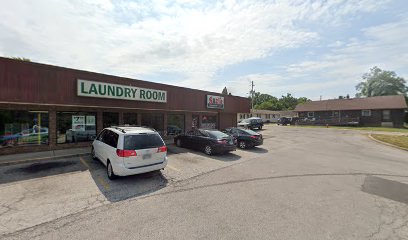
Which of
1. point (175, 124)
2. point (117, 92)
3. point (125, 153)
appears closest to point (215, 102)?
point (175, 124)

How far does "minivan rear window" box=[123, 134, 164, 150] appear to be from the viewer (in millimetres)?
6680

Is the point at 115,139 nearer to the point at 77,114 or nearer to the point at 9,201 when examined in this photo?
the point at 9,201

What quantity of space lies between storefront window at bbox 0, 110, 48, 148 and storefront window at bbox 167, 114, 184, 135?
329 inches

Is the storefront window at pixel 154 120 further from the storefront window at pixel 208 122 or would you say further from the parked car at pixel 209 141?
the storefront window at pixel 208 122

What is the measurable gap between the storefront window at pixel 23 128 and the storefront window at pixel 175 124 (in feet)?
27.4

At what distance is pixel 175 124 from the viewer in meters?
17.7

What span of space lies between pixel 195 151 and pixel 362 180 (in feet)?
26.6

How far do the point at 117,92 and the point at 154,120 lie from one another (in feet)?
13.6

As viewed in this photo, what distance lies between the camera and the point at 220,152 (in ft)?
36.7

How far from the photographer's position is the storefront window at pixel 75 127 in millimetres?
11602

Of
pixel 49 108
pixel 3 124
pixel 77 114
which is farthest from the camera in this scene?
pixel 77 114

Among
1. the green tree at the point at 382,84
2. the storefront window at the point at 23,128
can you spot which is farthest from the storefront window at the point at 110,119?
the green tree at the point at 382,84

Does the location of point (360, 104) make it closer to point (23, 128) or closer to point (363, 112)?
point (363, 112)

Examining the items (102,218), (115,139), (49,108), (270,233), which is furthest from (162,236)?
(49,108)
